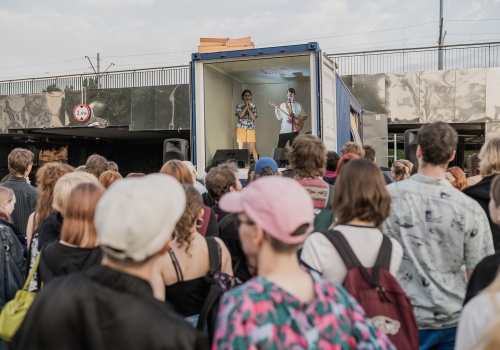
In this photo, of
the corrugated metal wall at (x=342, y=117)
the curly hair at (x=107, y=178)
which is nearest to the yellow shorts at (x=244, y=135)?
the corrugated metal wall at (x=342, y=117)

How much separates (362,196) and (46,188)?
2504 mm

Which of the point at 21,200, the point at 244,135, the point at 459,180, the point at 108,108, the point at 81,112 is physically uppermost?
the point at 108,108

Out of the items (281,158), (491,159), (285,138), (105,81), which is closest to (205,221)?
(491,159)

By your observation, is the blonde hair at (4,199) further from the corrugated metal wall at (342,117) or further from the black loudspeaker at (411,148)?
the corrugated metal wall at (342,117)

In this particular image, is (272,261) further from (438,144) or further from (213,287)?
(438,144)

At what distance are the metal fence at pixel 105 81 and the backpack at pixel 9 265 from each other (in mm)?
14337

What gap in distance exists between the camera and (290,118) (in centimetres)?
1116

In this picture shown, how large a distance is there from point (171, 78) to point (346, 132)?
30.0ft

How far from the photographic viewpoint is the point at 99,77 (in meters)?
19.0

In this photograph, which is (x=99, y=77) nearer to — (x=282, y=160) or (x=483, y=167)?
(x=282, y=160)

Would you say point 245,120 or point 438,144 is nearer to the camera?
point 438,144

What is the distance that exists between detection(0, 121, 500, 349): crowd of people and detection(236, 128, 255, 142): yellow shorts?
24.4 ft

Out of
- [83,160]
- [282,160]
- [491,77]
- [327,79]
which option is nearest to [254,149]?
[282,160]

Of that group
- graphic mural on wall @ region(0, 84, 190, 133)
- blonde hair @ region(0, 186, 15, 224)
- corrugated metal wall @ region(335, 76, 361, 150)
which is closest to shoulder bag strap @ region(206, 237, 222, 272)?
blonde hair @ region(0, 186, 15, 224)
